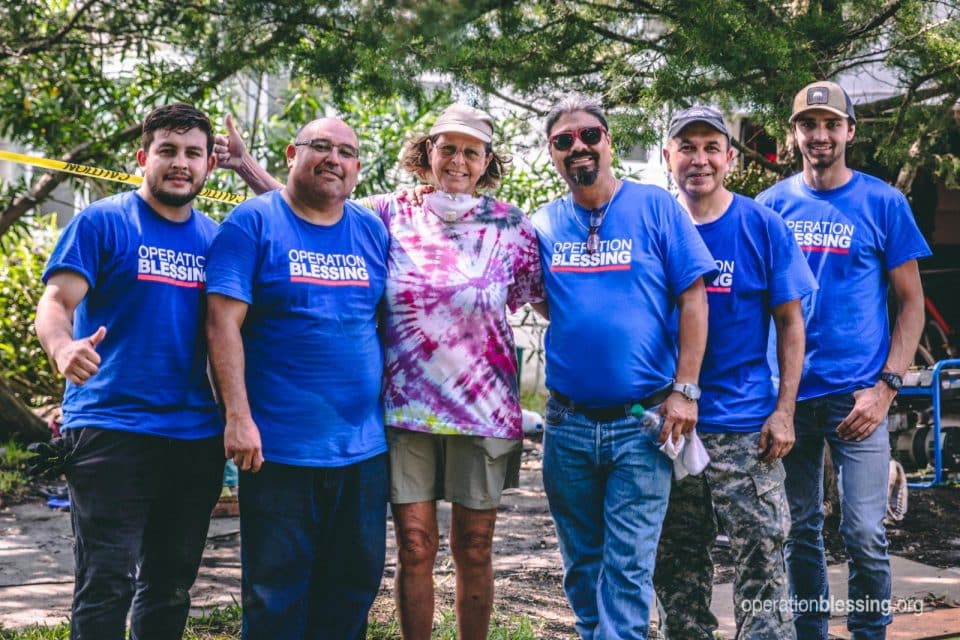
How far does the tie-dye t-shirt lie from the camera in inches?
150

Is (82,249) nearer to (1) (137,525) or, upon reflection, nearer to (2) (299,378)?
(2) (299,378)

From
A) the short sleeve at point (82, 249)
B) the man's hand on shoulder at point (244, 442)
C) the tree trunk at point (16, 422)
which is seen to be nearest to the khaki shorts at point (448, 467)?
the man's hand on shoulder at point (244, 442)

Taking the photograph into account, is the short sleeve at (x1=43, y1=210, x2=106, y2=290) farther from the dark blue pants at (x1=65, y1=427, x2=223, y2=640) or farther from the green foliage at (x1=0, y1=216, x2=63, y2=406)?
the green foliage at (x1=0, y1=216, x2=63, y2=406)

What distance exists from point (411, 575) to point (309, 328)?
3.19 ft

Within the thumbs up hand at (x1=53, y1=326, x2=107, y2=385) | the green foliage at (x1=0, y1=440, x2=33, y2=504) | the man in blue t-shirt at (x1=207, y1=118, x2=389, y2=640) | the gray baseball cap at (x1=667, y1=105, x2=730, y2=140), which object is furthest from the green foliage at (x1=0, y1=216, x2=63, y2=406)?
the gray baseball cap at (x1=667, y1=105, x2=730, y2=140)

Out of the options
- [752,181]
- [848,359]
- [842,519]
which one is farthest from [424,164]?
[752,181]

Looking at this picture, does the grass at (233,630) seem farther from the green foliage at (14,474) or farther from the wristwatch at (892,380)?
the green foliage at (14,474)

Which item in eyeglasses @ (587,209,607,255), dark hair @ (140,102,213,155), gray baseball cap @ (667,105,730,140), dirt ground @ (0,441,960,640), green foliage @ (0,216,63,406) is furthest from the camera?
green foliage @ (0,216,63,406)

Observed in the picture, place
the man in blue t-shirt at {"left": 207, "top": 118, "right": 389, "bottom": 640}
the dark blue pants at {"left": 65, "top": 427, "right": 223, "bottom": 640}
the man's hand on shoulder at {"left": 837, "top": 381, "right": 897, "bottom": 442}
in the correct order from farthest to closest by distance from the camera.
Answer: the man's hand on shoulder at {"left": 837, "top": 381, "right": 897, "bottom": 442}
the man in blue t-shirt at {"left": 207, "top": 118, "right": 389, "bottom": 640}
the dark blue pants at {"left": 65, "top": 427, "right": 223, "bottom": 640}

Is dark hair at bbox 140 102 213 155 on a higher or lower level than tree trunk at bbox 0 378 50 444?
higher

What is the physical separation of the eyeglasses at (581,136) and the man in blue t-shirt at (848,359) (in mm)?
925

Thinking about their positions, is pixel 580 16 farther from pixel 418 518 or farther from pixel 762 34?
pixel 418 518

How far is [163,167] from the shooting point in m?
3.63

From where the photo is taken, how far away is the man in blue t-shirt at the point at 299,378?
355 centimetres
